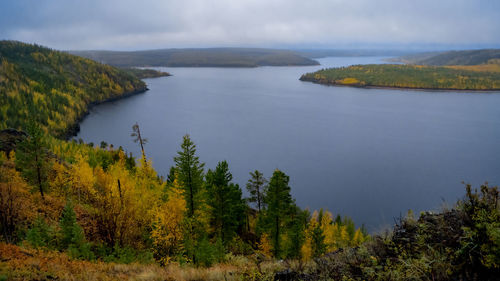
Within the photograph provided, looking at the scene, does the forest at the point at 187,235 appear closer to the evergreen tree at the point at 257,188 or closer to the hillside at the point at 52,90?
the evergreen tree at the point at 257,188

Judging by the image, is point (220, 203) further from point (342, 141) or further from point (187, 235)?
point (342, 141)

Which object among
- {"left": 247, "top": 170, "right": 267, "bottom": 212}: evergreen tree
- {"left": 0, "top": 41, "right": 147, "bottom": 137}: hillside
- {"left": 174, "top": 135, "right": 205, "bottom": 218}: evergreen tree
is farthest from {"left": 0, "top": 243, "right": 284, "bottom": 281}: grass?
{"left": 0, "top": 41, "right": 147, "bottom": 137}: hillside

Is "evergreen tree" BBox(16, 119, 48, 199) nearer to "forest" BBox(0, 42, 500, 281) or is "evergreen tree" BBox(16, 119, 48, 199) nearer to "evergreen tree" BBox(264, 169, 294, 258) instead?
"forest" BBox(0, 42, 500, 281)

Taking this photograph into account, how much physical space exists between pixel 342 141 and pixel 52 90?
434 ft

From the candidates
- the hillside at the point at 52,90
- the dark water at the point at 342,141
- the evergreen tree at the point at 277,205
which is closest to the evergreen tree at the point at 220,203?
the evergreen tree at the point at 277,205

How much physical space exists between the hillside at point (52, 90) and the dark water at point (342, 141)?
8893mm

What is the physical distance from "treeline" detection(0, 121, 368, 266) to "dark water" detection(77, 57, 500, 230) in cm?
1572

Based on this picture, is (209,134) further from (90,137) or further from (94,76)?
(94,76)

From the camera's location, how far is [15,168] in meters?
26.8

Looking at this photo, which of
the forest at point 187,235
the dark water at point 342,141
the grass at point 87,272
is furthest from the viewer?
the dark water at point 342,141

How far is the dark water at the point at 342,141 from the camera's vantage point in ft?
168

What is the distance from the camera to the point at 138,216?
21375 mm

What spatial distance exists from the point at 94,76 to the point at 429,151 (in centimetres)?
18528

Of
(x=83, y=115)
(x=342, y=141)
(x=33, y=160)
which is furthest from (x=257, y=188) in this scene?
(x=83, y=115)
